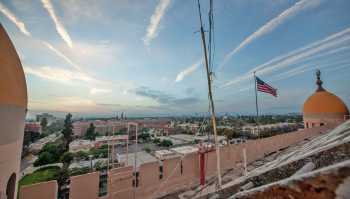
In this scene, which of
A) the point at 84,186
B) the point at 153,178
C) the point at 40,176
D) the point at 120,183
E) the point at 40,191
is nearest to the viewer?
the point at 40,191

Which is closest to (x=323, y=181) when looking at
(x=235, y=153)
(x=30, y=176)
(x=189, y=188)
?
(x=189, y=188)

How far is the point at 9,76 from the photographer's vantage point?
3.59 metres

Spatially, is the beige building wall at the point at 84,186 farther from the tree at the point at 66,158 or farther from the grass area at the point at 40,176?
the tree at the point at 66,158

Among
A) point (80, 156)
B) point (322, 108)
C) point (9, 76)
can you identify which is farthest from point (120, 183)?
point (80, 156)

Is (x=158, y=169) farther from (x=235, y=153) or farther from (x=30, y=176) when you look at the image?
(x=30, y=176)

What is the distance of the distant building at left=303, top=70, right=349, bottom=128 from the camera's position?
17.8 meters

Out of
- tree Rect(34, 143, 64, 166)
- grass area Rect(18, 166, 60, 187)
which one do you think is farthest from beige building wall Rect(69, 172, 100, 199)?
tree Rect(34, 143, 64, 166)

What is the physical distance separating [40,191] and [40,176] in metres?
34.9

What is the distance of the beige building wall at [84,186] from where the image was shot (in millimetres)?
4483

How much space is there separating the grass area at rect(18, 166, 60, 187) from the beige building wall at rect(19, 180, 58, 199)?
29.0 metres

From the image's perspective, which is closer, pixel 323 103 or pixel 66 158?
pixel 323 103

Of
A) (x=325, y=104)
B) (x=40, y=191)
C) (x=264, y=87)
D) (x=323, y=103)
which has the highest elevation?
(x=264, y=87)

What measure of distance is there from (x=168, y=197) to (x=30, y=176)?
35.5 metres

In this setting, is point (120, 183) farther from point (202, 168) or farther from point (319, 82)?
point (319, 82)
